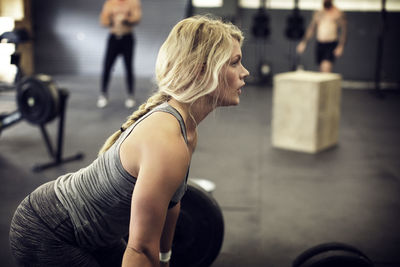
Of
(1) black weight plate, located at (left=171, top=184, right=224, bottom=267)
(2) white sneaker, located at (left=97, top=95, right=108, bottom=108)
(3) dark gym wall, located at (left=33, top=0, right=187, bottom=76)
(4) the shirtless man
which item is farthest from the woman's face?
(3) dark gym wall, located at (left=33, top=0, right=187, bottom=76)

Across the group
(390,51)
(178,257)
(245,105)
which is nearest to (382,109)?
(245,105)

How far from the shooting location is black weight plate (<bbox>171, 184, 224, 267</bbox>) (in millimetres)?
1701

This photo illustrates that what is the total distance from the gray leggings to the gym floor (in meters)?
1.00

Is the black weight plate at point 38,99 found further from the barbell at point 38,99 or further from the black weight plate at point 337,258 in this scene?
the black weight plate at point 337,258

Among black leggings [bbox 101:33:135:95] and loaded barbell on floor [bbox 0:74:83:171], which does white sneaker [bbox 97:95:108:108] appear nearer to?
black leggings [bbox 101:33:135:95]

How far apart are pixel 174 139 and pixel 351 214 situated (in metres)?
1.91

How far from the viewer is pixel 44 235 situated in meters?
1.08

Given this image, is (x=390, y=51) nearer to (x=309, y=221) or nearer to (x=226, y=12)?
(x=226, y=12)

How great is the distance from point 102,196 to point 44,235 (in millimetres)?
172

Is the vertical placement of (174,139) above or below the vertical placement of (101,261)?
above

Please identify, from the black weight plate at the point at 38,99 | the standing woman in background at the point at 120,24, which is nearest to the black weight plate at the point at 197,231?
the black weight plate at the point at 38,99

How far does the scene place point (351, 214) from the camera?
8.46 ft

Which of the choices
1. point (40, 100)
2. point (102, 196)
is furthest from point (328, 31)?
point (102, 196)

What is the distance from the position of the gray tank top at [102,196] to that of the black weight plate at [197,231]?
1.91ft
